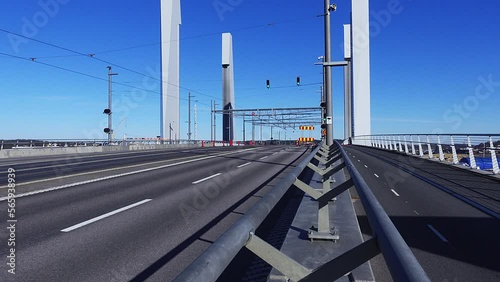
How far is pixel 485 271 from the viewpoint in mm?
5207

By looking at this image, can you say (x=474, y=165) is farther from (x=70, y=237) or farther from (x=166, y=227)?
(x=70, y=237)

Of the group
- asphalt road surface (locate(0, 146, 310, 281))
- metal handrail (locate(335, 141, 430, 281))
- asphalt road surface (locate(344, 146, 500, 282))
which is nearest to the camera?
metal handrail (locate(335, 141, 430, 281))

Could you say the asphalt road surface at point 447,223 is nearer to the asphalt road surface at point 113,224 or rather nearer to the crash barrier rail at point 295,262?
the crash barrier rail at point 295,262

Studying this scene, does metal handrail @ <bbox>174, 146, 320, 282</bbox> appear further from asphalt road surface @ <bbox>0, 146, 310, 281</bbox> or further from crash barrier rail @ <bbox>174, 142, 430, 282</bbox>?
asphalt road surface @ <bbox>0, 146, 310, 281</bbox>

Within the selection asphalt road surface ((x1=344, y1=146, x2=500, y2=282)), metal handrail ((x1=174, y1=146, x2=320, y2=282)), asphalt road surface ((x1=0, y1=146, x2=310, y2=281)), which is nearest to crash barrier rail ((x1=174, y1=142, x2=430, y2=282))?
metal handrail ((x1=174, y1=146, x2=320, y2=282))

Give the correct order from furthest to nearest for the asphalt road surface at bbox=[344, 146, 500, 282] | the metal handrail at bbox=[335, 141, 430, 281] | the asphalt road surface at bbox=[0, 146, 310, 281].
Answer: the asphalt road surface at bbox=[344, 146, 500, 282]
the asphalt road surface at bbox=[0, 146, 310, 281]
the metal handrail at bbox=[335, 141, 430, 281]

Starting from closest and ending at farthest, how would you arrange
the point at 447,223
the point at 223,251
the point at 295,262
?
1. the point at 223,251
2. the point at 295,262
3. the point at 447,223

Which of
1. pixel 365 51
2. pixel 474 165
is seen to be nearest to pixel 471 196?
pixel 474 165

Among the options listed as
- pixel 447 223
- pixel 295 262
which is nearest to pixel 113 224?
pixel 295 262

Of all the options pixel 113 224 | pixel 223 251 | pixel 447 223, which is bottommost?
pixel 447 223

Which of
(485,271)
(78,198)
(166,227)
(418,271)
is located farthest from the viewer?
(78,198)

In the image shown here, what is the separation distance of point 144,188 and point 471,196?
377 inches

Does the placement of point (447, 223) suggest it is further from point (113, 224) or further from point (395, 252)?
point (395, 252)

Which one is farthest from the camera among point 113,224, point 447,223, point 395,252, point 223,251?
point 447,223
